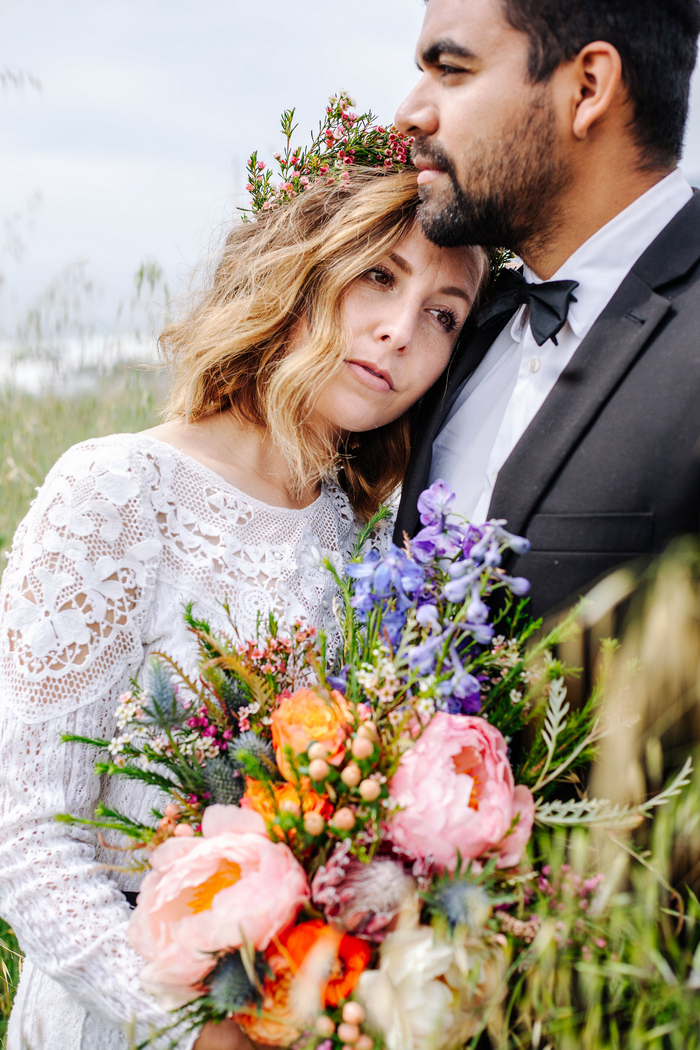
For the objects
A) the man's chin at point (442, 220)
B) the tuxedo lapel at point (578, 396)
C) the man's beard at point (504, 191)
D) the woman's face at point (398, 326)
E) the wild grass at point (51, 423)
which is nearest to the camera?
the tuxedo lapel at point (578, 396)

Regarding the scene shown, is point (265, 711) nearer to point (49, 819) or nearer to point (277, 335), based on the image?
point (49, 819)

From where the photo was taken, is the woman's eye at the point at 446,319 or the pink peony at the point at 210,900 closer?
the pink peony at the point at 210,900

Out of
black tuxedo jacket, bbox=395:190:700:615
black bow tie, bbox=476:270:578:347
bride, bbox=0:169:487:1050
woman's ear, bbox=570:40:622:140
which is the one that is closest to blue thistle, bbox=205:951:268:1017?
bride, bbox=0:169:487:1050

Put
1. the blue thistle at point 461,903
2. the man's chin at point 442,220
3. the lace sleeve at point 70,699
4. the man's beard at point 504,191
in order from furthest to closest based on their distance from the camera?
the man's chin at point 442,220
the man's beard at point 504,191
the lace sleeve at point 70,699
the blue thistle at point 461,903

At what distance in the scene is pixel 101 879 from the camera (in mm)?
1571

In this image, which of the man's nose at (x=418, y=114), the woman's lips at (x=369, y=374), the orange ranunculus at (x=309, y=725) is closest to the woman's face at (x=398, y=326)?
the woman's lips at (x=369, y=374)

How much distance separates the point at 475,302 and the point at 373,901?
1.79 m

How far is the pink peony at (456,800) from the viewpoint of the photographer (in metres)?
0.97

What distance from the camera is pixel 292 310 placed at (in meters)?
2.22

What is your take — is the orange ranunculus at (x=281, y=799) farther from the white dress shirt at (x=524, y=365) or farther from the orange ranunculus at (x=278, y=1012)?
the white dress shirt at (x=524, y=365)

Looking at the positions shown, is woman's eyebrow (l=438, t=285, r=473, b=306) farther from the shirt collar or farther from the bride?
the shirt collar

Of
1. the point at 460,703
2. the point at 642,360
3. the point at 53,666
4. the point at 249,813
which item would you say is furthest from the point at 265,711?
the point at 642,360

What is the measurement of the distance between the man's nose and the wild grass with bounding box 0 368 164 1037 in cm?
198

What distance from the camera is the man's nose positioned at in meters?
1.86
